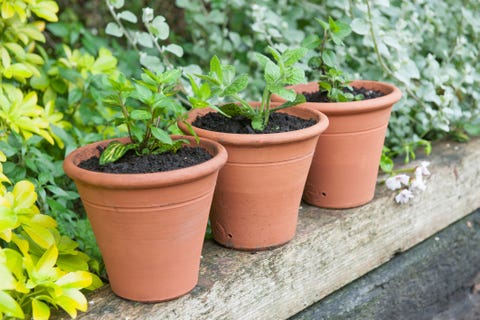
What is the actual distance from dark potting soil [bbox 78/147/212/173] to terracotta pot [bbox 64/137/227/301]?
0.04 m

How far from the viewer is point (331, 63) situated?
6.37 ft

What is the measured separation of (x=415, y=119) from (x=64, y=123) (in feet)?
4.73

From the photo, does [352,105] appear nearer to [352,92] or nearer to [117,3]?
[352,92]

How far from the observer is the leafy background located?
1.82 m

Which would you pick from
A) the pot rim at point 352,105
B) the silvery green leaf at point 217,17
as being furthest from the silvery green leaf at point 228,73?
the silvery green leaf at point 217,17

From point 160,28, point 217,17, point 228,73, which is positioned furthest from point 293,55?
point 217,17

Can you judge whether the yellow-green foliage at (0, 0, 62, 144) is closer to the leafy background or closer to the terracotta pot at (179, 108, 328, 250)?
the leafy background

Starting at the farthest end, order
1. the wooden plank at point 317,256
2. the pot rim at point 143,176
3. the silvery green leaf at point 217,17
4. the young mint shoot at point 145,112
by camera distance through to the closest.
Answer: the silvery green leaf at point 217,17 → the wooden plank at point 317,256 → the young mint shoot at point 145,112 → the pot rim at point 143,176

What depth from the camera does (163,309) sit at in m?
1.50

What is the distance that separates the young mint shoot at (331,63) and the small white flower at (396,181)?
0.34 meters

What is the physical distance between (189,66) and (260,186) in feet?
2.37

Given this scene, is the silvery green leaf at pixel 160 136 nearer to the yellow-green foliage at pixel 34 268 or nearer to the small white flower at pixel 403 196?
the yellow-green foliage at pixel 34 268

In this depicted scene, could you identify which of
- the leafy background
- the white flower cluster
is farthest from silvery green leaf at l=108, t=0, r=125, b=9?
the white flower cluster

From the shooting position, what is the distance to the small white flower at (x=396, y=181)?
216cm
